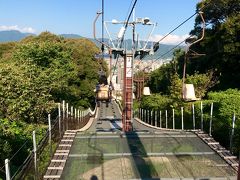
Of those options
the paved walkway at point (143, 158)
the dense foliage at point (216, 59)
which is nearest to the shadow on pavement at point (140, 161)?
the paved walkway at point (143, 158)

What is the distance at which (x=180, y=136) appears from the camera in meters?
11.6

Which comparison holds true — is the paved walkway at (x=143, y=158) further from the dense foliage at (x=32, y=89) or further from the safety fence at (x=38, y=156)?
the dense foliage at (x=32, y=89)

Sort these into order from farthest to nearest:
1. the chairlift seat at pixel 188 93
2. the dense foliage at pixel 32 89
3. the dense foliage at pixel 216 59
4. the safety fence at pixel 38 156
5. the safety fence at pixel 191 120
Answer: the dense foliage at pixel 216 59 < the dense foliage at pixel 32 89 < the safety fence at pixel 191 120 < the chairlift seat at pixel 188 93 < the safety fence at pixel 38 156

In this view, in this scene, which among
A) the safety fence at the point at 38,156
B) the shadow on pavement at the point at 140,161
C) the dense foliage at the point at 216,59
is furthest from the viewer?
the dense foliage at the point at 216,59

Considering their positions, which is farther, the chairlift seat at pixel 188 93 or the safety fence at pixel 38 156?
the chairlift seat at pixel 188 93

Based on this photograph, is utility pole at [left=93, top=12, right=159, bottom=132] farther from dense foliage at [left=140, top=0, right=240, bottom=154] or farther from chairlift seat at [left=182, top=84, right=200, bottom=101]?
chairlift seat at [left=182, top=84, right=200, bottom=101]

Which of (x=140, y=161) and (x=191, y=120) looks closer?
(x=140, y=161)

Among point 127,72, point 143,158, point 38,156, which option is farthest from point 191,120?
point 38,156

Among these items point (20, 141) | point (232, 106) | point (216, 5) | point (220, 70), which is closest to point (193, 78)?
point (220, 70)

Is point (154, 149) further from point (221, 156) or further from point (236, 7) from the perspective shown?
point (236, 7)

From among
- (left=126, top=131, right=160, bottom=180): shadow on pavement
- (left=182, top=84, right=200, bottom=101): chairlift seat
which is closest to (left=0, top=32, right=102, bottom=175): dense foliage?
(left=126, top=131, right=160, bottom=180): shadow on pavement

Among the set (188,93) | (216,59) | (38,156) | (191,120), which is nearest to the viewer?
(38,156)

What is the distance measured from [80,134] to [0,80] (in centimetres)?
725

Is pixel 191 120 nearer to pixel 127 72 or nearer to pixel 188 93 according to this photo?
pixel 127 72
